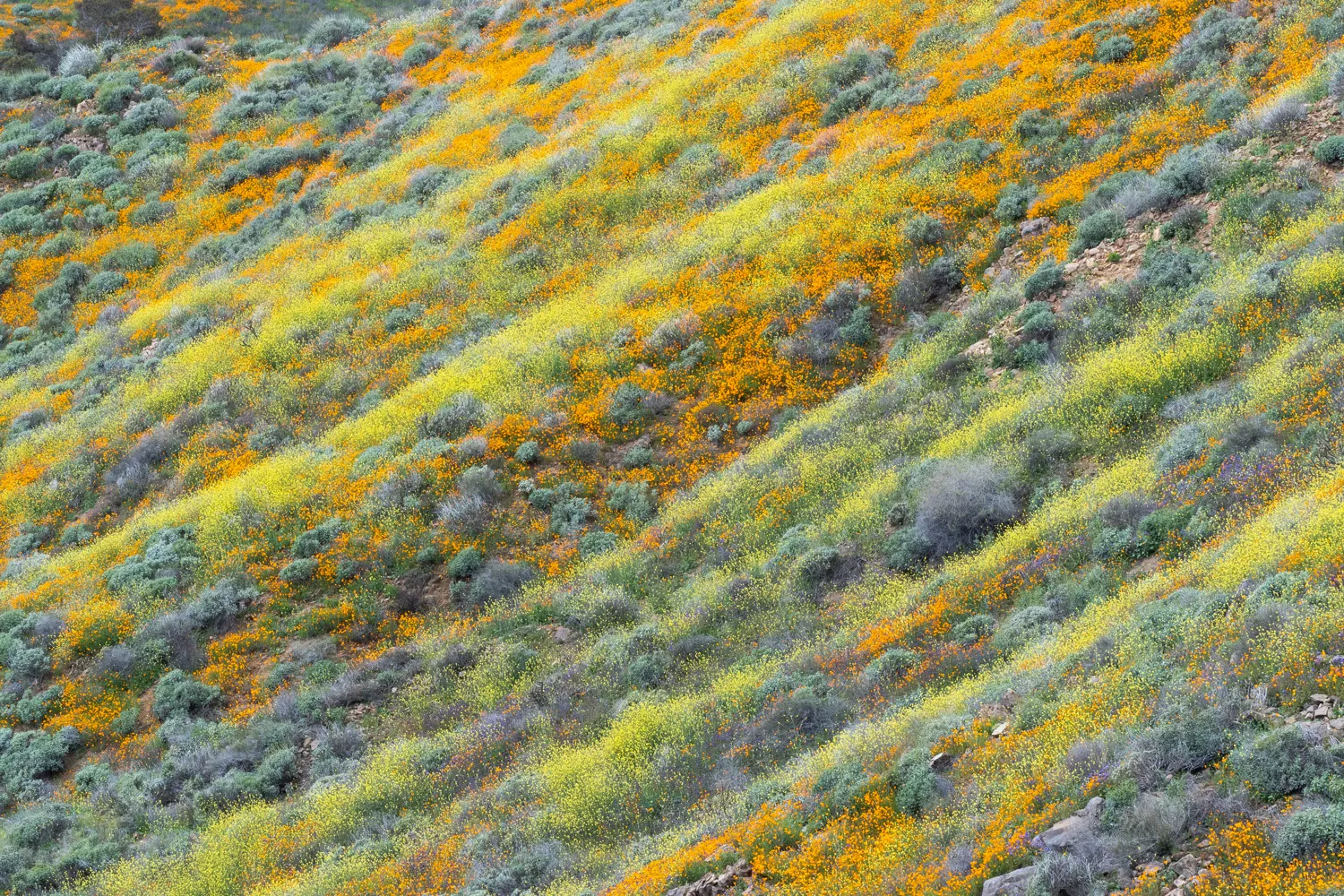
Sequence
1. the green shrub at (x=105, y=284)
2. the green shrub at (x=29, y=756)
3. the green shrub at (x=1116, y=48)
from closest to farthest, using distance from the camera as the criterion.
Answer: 1. the green shrub at (x=29, y=756)
2. the green shrub at (x=1116, y=48)
3. the green shrub at (x=105, y=284)

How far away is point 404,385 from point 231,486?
3716 millimetres

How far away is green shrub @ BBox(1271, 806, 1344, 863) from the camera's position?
18.5 feet

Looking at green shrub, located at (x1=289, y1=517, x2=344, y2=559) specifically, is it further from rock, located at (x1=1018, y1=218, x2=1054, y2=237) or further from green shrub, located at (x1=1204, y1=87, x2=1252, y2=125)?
green shrub, located at (x1=1204, y1=87, x2=1252, y2=125)

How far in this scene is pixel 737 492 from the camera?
585 inches

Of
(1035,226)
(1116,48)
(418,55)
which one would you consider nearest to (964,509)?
(1035,226)

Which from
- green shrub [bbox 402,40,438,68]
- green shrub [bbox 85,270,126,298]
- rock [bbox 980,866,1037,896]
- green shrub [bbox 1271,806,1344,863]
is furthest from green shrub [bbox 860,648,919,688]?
green shrub [bbox 402,40,438,68]

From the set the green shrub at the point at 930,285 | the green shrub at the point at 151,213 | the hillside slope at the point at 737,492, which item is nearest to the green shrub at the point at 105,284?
the hillside slope at the point at 737,492

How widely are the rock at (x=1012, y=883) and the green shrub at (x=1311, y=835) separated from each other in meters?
1.34

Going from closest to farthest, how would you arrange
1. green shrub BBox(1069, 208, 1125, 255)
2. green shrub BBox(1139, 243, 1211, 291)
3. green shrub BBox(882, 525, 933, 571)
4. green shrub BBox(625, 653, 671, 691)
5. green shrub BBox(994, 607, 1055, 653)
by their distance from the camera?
green shrub BBox(994, 607, 1055, 653)
green shrub BBox(882, 525, 933, 571)
green shrub BBox(625, 653, 671, 691)
green shrub BBox(1139, 243, 1211, 291)
green shrub BBox(1069, 208, 1125, 255)

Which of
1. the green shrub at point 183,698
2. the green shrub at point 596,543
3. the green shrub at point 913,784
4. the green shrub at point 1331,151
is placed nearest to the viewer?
the green shrub at point 913,784

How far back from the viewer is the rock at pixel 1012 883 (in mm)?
6414

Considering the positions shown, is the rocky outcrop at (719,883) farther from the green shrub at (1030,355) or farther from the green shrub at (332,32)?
the green shrub at (332,32)

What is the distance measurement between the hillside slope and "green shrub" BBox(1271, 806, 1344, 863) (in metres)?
0.03

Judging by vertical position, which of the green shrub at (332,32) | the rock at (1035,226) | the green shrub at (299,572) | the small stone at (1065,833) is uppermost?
the green shrub at (332,32)
